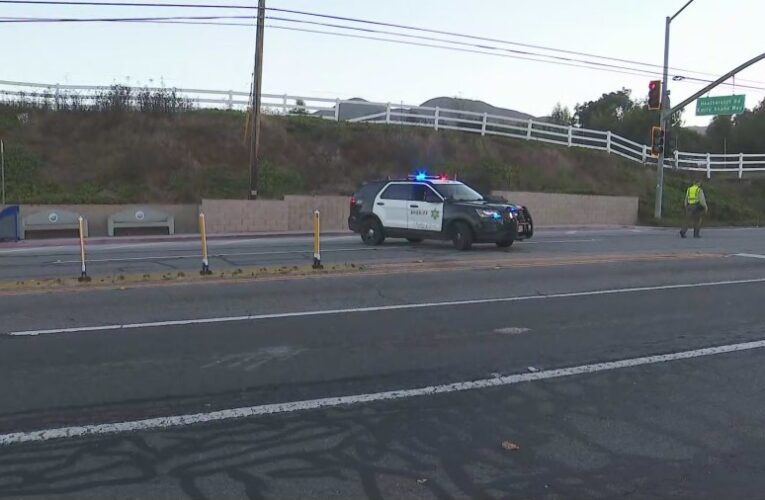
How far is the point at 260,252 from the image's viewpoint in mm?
17578

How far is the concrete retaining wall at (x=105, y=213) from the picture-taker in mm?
24337

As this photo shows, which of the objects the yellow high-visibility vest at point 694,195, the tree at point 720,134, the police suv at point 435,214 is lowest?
the police suv at point 435,214

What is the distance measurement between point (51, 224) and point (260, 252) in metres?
9.88

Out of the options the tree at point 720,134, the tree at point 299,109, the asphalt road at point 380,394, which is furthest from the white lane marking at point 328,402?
the tree at point 720,134

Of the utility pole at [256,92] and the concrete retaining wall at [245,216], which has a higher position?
the utility pole at [256,92]

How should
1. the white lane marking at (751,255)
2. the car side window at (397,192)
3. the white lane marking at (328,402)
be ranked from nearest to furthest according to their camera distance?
the white lane marking at (328,402) < the white lane marking at (751,255) < the car side window at (397,192)

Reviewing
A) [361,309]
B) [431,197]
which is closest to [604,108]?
[431,197]

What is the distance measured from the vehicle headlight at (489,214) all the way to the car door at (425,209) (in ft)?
3.41

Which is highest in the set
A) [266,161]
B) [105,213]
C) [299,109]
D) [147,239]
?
[299,109]

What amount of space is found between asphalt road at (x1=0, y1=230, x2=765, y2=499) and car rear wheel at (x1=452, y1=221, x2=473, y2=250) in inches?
228

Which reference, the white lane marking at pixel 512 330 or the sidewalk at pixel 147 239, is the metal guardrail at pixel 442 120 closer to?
the sidewalk at pixel 147 239

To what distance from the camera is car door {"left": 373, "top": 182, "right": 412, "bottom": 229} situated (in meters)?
17.8

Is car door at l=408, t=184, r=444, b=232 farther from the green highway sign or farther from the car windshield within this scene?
the green highway sign

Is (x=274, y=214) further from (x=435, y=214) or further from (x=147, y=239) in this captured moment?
(x=435, y=214)
